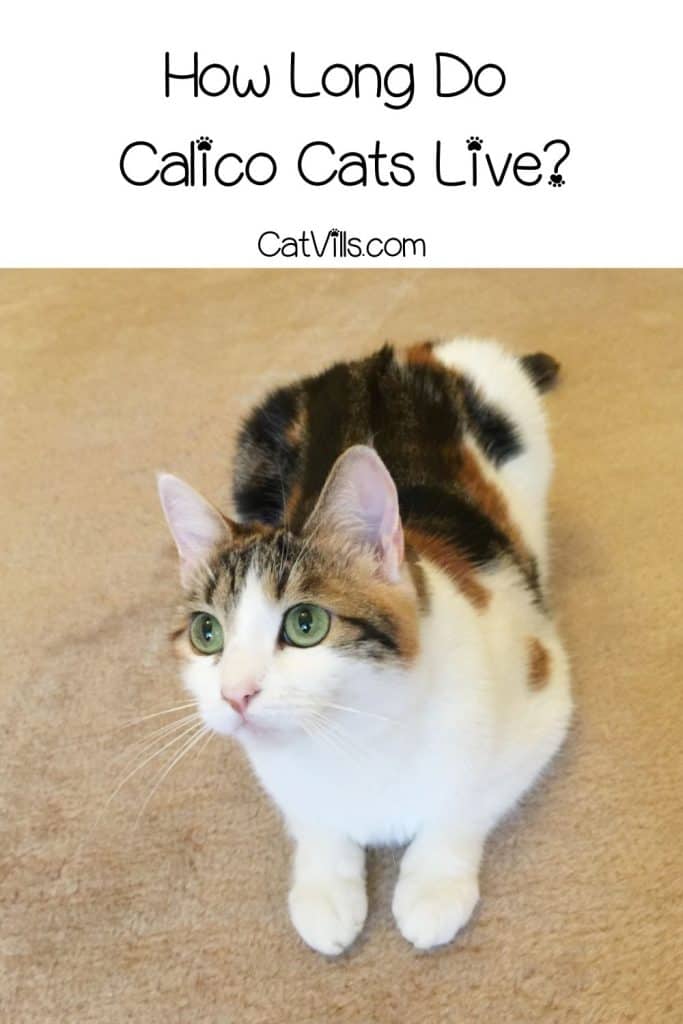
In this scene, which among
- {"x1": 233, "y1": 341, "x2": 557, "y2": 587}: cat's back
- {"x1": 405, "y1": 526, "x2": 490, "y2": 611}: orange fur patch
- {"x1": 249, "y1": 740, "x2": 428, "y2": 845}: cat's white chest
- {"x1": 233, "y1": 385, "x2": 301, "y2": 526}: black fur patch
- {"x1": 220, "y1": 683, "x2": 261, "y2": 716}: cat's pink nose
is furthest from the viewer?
{"x1": 233, "y1": 385, "x2": 301, "y2": 526}: black fur patch

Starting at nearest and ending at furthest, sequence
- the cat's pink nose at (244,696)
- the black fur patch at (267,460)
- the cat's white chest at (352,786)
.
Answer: the cat's pink nose at (244,696)
the cat's white chest at (352,786)
the black fur patch at (267,460)

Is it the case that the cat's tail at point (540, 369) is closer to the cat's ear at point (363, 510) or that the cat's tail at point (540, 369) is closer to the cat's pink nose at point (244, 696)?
the cat's ear at point (363, 510)

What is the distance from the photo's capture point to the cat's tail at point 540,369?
5.30 feet

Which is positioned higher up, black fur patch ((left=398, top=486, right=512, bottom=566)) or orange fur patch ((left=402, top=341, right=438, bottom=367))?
orange fur patch ((left=402, top=341, right=438, bottom=367))

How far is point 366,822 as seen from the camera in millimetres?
1007

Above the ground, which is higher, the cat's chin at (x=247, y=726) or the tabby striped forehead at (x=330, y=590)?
the tabby striped forehead at (x=330, y=590)

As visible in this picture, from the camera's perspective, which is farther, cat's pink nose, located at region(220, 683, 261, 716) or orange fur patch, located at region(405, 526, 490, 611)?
orange fur patch, located at region(405, 526, 490, 611)

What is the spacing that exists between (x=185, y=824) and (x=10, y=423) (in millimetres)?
1181

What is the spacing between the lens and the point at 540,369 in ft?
5.46
